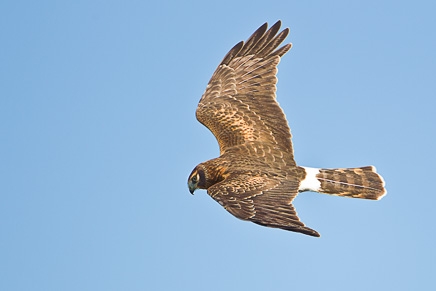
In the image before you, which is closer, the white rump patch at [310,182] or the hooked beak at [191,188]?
the white rump patch at [310,182]

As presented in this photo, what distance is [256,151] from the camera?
15.4 meters

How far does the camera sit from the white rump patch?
1505 cm

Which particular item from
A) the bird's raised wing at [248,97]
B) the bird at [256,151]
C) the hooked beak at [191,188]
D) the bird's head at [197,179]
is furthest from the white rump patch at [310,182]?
the hooked beak at [191,188]

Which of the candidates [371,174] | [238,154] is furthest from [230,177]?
[371,174]

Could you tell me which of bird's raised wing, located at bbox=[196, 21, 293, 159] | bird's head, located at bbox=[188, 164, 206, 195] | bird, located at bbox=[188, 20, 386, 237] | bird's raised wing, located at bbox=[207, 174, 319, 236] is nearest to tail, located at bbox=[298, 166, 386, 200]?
bird, located at bbox=[188, 20, 386, 237]

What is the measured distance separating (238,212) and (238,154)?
246 cm

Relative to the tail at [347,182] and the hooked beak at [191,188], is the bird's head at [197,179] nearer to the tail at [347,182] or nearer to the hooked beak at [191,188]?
the hooked beak at [191,188]

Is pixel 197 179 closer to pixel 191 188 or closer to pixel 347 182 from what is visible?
pixel 191 188

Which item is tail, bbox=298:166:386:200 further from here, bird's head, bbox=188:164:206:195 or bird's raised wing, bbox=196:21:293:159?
bird's head, bbox=188:164:206:195

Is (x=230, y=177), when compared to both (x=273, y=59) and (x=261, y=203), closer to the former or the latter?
(x=261, y=203)

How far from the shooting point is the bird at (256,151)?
13.8 metres

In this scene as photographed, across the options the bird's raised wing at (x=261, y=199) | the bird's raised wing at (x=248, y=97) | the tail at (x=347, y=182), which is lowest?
the bird's raised wing at (x=261, y=199)

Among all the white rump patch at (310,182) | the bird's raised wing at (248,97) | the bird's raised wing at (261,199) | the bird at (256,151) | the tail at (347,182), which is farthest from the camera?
the bird's raised wing at (248,97)

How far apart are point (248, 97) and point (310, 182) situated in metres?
2.19
